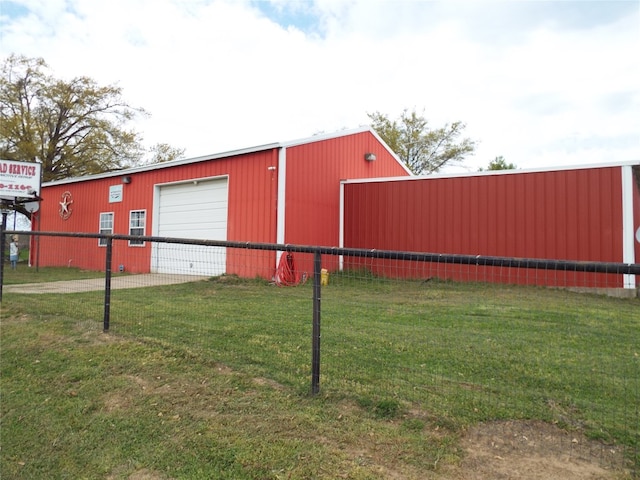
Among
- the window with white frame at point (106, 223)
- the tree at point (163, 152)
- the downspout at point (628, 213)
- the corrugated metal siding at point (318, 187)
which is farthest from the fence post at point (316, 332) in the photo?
the tree at point (163, 152)

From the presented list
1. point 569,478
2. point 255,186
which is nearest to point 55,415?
point 569,478

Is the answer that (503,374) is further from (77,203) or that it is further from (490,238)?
(77,203)

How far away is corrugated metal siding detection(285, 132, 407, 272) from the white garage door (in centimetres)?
214

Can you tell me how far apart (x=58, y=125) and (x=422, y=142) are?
24.9 metres

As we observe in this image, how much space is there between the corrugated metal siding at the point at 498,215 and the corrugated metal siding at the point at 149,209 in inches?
117

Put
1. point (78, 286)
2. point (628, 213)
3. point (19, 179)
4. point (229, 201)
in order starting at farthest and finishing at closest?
point (19, 179)
point (229, 201)
point (628, 213)
point (78, 286)

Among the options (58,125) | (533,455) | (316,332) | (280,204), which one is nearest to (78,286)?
(280,204)

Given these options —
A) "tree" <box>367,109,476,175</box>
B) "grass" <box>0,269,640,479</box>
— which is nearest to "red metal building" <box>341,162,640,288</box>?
"grass" <box>0,269,640,479</box>

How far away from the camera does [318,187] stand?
12289mm

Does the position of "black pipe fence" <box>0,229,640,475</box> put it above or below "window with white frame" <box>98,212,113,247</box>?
below

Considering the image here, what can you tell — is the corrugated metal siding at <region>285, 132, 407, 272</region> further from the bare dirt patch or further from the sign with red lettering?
→ the sign with red lettering

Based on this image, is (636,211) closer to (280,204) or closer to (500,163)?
(280,204)

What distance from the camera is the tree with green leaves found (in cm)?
2320

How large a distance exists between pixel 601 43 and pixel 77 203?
57.8 feet
